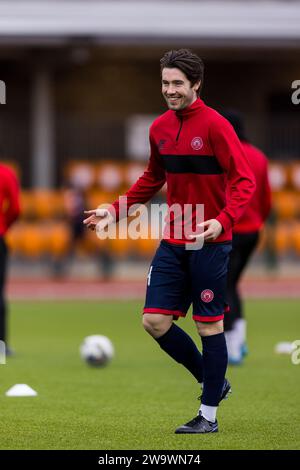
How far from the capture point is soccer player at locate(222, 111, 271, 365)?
11555 millimetres

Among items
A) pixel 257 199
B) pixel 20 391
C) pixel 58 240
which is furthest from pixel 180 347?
pixel 58 240

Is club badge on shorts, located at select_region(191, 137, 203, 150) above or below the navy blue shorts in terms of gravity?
above

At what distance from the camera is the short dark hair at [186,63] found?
7.49m

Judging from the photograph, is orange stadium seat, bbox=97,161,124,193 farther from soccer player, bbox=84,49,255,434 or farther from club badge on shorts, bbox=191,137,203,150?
club badge on shorts, bbox=191,137,203,150

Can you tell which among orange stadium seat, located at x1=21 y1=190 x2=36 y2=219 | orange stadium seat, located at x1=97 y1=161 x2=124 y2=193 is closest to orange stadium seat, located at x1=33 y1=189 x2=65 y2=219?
orange stadium seat, located at x1=21 y1=190 x2=36 y2=219

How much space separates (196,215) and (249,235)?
13.2 ft

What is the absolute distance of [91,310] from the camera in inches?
741

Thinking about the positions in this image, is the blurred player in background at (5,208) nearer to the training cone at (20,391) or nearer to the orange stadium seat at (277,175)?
the training cone at (20,391)

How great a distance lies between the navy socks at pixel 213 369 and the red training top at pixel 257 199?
12.8 feet

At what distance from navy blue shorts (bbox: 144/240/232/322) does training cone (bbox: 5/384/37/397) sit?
2.28 metres

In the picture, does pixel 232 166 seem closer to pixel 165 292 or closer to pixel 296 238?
pixel 165 292

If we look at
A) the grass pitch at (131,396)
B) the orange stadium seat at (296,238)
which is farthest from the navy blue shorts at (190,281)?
the orange stadium seat at (296,238)

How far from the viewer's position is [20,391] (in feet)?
31.8

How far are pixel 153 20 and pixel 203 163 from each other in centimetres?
1886
